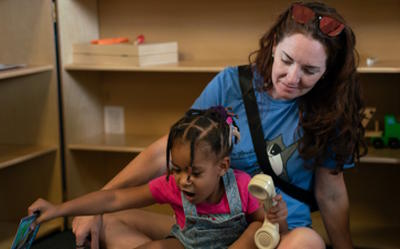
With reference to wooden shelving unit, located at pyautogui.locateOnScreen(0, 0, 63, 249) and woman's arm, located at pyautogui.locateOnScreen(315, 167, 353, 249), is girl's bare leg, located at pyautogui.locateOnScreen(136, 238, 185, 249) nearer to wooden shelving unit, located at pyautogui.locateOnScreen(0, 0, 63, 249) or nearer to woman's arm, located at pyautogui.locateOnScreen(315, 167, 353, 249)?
woman's arm, located at pyautogui.locateOnScreen(315, 167, 353, 249)

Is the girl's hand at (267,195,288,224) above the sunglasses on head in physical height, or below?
below

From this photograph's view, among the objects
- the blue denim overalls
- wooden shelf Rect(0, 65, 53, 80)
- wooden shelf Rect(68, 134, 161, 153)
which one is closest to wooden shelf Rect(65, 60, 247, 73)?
wooden shelf Rect(0, 65, 53, 80)

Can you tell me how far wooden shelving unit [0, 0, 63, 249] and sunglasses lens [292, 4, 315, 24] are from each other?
116cm

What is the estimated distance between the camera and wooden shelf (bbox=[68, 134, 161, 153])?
2.47m

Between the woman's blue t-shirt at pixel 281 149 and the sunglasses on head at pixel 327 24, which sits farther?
the woman's blue t-shirt at pixel 281 149

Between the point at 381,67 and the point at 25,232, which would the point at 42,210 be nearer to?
the point at 25,232

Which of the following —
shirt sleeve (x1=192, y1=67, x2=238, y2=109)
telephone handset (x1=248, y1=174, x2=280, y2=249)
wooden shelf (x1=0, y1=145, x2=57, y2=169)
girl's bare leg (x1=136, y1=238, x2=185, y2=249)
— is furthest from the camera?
wooden shelf (x1=0, y1=145, x2=57, y2=169)

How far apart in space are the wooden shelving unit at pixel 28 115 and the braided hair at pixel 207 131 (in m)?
1.04

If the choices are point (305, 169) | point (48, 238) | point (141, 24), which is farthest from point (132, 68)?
point (305, 169)

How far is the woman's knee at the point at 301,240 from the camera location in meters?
1.49

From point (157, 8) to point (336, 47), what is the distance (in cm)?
123

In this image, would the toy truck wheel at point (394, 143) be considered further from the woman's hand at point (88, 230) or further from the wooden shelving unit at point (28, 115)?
the wooden shelving unit at point (28, 115)

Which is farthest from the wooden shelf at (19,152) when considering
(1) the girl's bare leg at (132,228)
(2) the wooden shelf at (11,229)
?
(1) the girl's bare leg at (132,228)

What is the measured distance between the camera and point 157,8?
2.64 m
